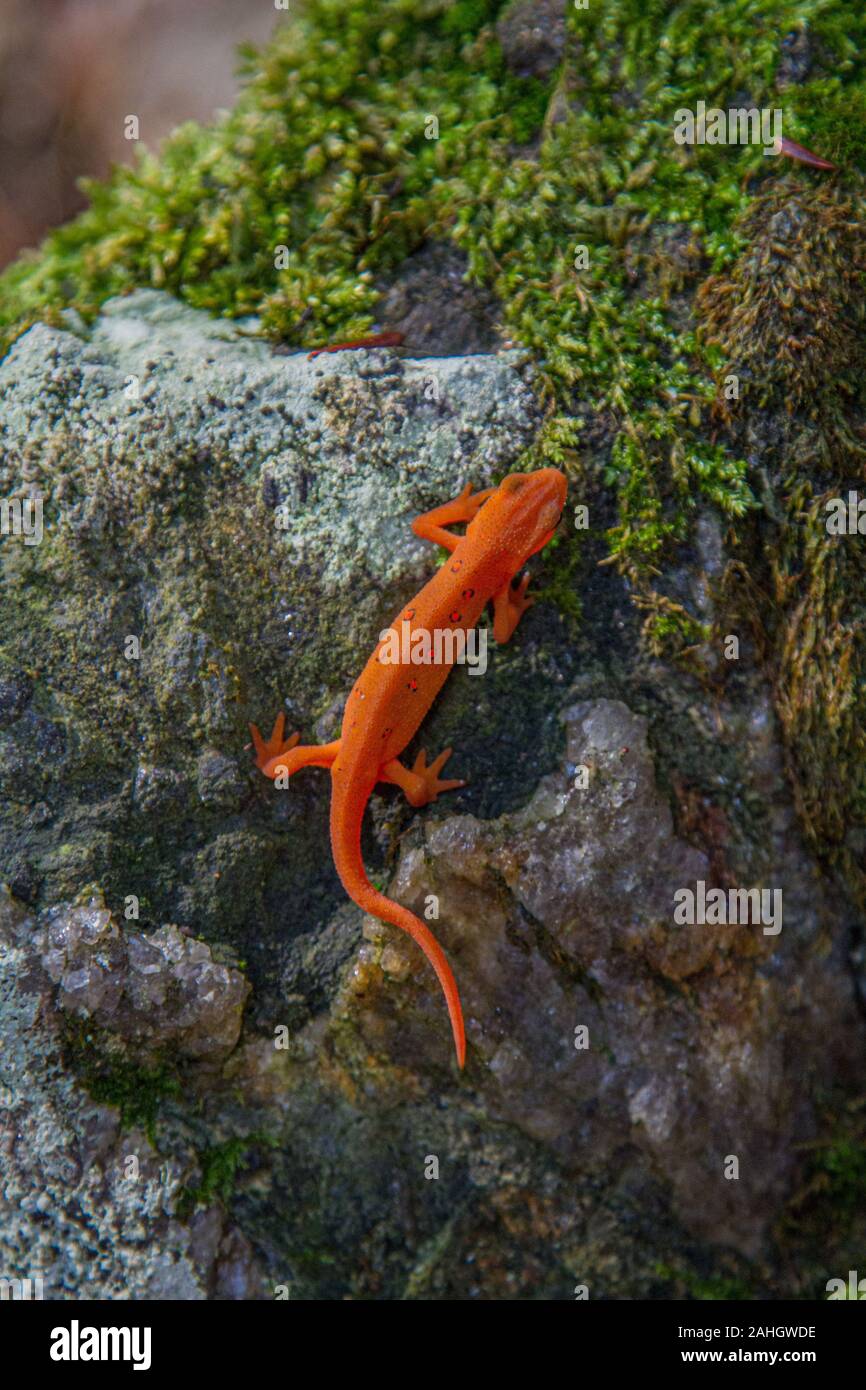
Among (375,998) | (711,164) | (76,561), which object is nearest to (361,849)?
(375,998)

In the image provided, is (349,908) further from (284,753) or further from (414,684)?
(414,684)

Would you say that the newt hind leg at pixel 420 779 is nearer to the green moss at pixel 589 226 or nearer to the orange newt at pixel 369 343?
the green moss at pixel 589 226

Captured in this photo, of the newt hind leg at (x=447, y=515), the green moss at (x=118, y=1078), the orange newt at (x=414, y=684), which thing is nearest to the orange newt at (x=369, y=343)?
the newt hind leg at (x=447, y=515)

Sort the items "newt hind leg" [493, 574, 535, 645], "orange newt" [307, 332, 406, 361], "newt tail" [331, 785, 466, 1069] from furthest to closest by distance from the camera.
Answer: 1. "orange newt" [307, 332, 406, 361]
2. "newt hind leg" [493, 574, 535, 645]
3. "newt tail" [331, 785, 466, 1069]

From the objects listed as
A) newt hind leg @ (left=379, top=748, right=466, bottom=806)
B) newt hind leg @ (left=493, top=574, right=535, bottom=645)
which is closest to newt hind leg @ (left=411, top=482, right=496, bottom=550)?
newt hind leg @ (left=493, top=574, right=535, bottom=645)

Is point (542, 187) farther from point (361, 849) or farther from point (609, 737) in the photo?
point (361, 849)

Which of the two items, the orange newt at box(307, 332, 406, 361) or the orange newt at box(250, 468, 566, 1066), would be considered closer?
the orange newt at box(250, 468, 566, 1066)

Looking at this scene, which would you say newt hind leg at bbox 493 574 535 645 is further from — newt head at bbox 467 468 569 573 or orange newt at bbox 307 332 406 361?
orange newt at bbox 307 332 406 361

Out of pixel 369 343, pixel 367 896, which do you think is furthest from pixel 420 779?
pixel 369 343
